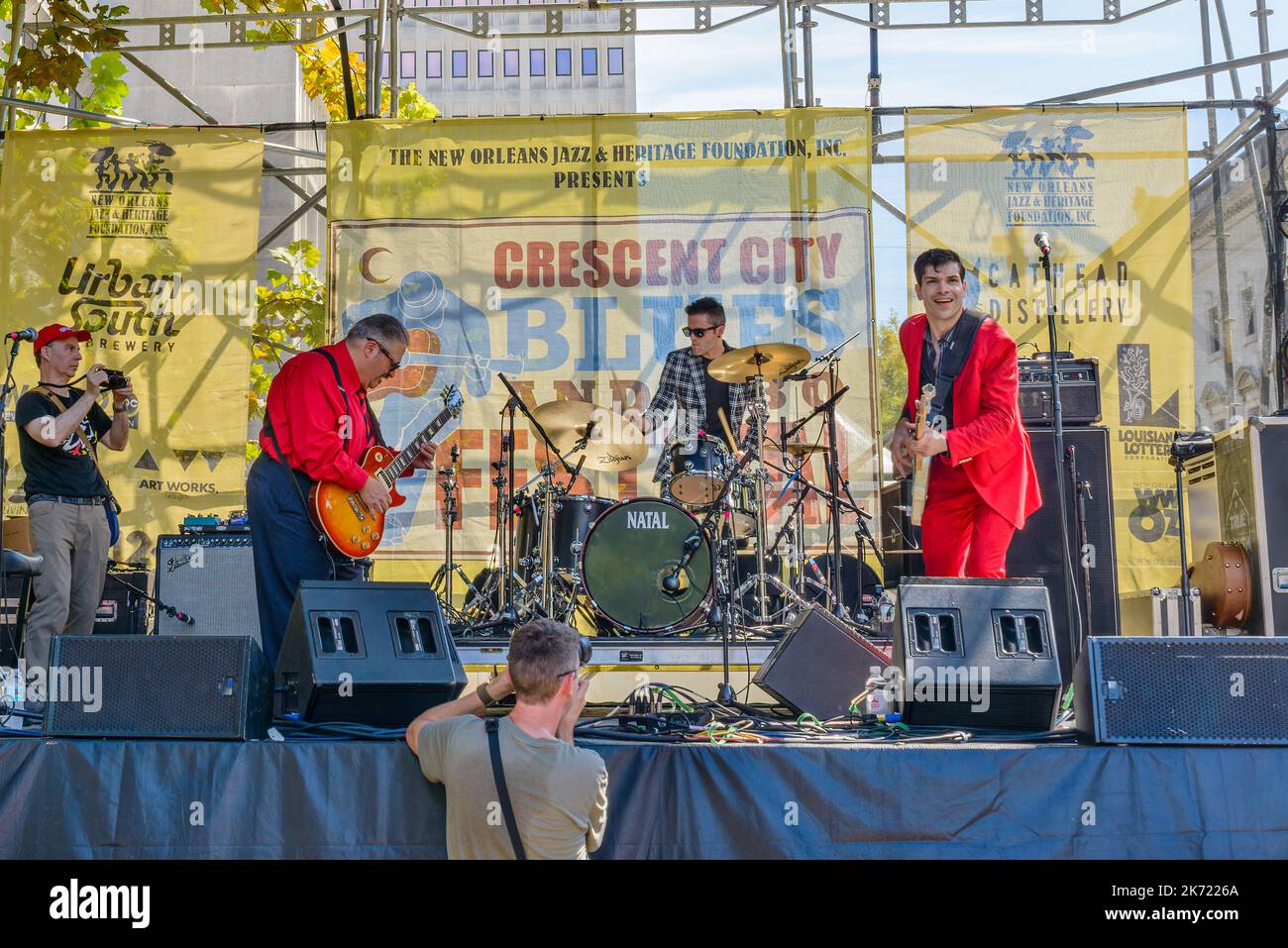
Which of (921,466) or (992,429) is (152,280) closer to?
(921,466)

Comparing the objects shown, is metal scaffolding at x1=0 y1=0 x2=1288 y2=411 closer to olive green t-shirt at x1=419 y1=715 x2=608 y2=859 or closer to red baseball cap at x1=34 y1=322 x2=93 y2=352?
red baseball cap at x1=34 y1=322 x2=93 y2=352

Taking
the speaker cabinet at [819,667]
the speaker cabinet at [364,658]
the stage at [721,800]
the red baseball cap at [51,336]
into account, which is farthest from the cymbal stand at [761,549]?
the red baseball cap at [51,336]

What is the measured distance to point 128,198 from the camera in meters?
8.28

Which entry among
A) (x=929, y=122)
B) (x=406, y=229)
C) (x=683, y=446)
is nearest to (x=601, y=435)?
(x=683, y=446)

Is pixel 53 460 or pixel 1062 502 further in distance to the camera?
→ pixel 53 460

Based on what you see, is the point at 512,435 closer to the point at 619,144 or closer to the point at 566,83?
the point at 619,144

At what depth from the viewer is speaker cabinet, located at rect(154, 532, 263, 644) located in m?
7.27

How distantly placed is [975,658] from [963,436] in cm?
122

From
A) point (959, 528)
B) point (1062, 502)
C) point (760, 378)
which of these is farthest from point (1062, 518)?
point (760, 378)

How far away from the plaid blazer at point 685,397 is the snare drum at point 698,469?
0.12 metres

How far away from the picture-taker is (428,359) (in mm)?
8078

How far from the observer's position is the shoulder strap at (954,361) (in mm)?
5074

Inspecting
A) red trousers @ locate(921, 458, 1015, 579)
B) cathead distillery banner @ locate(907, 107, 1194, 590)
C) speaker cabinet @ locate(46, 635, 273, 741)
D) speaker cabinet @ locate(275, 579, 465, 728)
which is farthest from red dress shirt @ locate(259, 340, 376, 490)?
cathead distillery banner @ locate(907, 107, 1194, 590)

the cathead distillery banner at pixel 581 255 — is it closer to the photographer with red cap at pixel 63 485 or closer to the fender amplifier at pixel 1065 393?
the fender amplifier at pixel 1065 393
